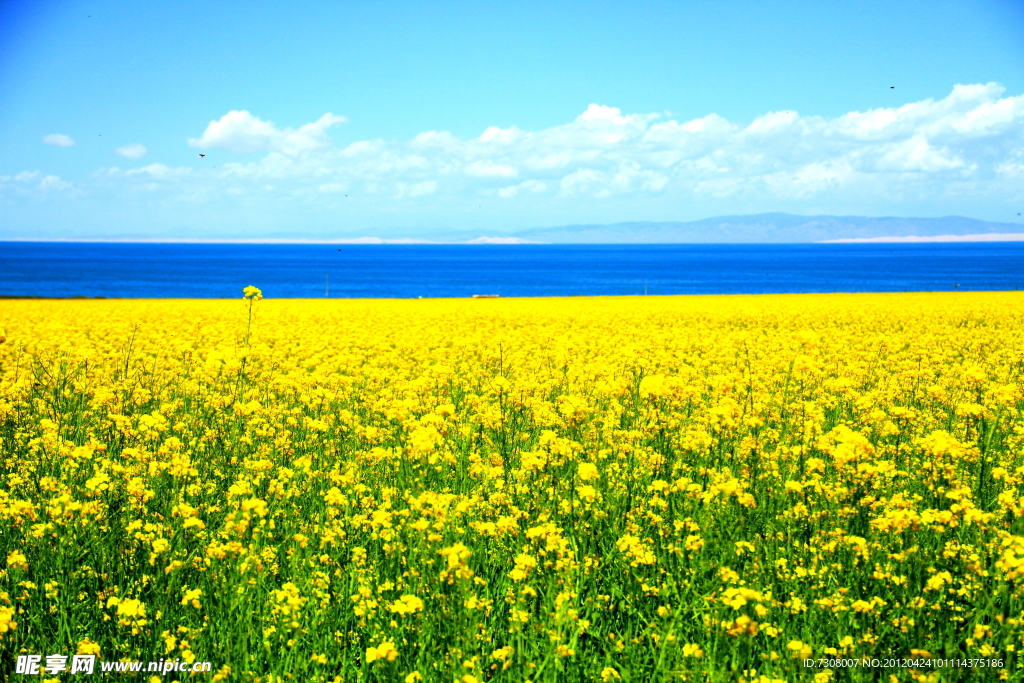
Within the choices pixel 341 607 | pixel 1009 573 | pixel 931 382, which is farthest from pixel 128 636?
pixel 931 382

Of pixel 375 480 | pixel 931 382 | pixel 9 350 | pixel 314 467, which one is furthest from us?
pixel 9 350

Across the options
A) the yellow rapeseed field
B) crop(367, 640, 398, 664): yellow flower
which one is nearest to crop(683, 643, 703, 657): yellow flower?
the yellow rapeseed field

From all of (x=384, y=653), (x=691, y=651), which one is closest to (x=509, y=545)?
(x=691, y=651)

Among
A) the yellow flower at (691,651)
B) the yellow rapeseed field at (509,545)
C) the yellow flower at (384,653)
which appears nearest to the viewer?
the yellow flower at (384,653)

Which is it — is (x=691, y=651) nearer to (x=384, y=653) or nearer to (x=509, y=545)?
(x=384, y=653)

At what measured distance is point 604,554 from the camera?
4.77 meters

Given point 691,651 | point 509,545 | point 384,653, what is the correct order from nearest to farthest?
point 384,653
point 691,651
point 509,545

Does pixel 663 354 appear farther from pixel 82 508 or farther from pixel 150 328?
pixel 150 328

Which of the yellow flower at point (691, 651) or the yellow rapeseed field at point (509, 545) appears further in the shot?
the yellow rapeseed field at point (509, 545)

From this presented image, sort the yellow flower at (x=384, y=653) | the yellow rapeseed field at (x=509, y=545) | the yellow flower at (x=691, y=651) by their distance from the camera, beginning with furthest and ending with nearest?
the yellow rapeseed field at (x=509, y=545) → the yellow flower at (x=691, y=651) → the yellow flower at (x=384, y=653)

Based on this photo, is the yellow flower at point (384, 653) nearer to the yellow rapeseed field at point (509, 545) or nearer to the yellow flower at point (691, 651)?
the yellow rapeseed field at point (509, 545)

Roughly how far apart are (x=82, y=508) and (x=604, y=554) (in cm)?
316

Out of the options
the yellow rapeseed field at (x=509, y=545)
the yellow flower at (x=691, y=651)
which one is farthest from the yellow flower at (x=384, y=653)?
the yellow flower at (x=691, y=651)

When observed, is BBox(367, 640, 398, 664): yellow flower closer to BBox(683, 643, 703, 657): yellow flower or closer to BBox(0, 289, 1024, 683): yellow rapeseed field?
BBox(0, 289, 1024, 683): yellow rapeseed field
